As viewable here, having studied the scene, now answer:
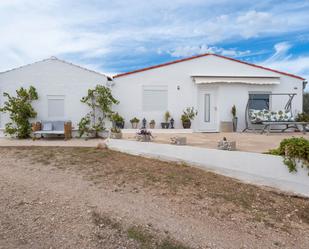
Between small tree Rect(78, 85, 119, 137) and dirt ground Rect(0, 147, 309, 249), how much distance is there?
7015mm

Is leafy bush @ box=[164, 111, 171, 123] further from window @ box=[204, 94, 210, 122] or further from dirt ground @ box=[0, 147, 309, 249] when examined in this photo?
dirt ground @ box=[0, 147, 309, 249]

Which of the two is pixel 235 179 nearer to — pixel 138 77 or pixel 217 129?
pixel 217 129

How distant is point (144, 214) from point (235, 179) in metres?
3.46

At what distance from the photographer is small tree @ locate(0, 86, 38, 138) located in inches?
604

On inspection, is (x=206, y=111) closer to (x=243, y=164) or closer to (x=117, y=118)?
(x=117, y=118)

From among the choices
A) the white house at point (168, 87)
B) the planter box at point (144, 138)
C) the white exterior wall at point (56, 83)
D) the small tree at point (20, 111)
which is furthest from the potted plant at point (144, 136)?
the small tree at point (20, 111)

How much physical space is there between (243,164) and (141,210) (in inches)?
143

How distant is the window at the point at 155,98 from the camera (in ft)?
55.0

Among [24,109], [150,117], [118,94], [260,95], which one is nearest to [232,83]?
[260,95]

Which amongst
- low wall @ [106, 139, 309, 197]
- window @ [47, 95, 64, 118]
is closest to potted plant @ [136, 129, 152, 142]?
low wall @ [106, 139, 309, 197]

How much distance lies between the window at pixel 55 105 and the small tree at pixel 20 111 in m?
0.85

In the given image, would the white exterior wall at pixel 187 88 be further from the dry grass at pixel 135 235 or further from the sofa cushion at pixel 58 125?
the dry grass at pixel 135 235

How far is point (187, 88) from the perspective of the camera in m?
16.9

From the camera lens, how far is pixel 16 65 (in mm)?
16422
